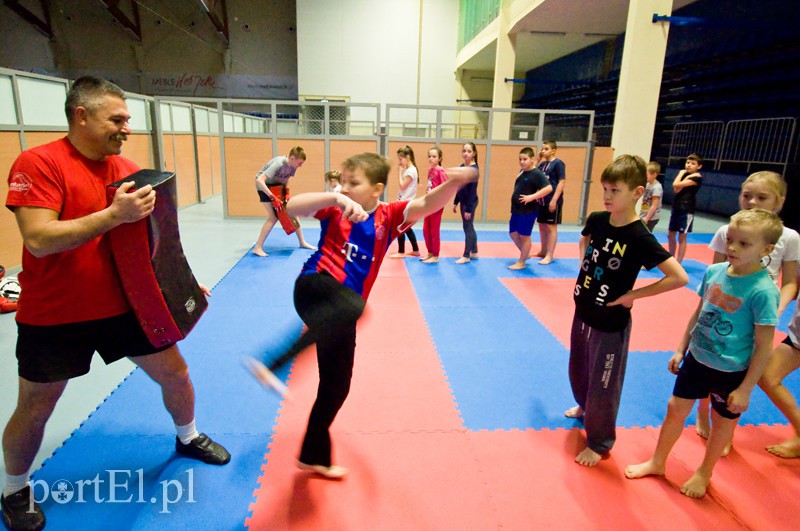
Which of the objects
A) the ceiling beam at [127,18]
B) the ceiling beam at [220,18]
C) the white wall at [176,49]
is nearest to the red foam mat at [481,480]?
the ceiling beam at [220,18]

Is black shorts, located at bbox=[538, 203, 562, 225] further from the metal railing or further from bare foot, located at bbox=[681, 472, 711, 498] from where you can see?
the metal railing

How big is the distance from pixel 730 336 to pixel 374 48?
1898 cm

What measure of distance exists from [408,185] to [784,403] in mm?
4939

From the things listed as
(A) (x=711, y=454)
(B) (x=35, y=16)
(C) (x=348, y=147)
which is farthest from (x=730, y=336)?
(B) (x=35, y=16)

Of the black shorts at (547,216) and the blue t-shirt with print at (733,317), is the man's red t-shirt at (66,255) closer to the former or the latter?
the blue t-shirt with print at (733,317)

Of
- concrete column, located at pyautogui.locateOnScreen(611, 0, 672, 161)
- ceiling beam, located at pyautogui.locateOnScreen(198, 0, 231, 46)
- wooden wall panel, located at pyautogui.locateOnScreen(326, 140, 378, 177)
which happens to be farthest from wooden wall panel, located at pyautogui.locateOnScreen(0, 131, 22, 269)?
ceiling beam, located at pyautogui.locateOnScreen(198, 0, 231, 46)

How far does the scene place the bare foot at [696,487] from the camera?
2.46 metres

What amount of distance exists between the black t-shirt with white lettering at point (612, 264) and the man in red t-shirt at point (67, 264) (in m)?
2.26

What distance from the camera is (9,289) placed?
466 centimetres

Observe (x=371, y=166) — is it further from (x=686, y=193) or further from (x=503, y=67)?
(x=503, y=67)

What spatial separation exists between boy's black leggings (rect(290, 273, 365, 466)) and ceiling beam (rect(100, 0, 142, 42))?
2259 centimetres

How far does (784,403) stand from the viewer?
2.82 meters

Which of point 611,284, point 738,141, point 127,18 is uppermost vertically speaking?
point 127,18

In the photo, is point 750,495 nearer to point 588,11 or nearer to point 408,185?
point 408,185
